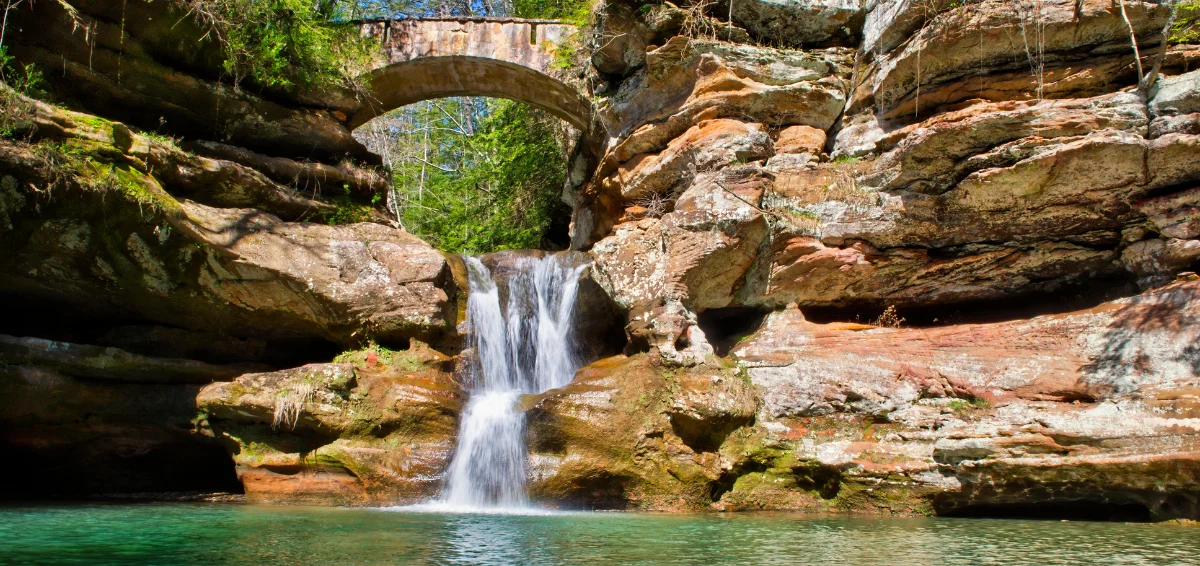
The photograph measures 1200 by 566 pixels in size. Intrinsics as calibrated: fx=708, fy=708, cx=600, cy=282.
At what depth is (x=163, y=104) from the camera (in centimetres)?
925

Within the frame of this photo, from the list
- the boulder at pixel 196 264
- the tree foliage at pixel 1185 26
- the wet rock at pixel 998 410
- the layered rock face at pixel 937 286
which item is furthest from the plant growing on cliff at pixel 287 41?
the tree foliage at pixel 1185 26

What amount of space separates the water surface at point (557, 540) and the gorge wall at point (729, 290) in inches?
42.6

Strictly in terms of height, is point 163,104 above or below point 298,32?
below

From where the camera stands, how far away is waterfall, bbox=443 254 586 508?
710 centimetres

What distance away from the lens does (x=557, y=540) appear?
13.9 feet

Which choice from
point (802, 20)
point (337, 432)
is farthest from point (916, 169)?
point (337, 432)

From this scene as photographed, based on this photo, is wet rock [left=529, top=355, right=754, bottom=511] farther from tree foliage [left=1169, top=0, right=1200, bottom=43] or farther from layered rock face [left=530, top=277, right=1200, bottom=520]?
tree foliage [left=1169, top=0, right=1200, bottom=43]

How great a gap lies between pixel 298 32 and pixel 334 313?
4.18 metres

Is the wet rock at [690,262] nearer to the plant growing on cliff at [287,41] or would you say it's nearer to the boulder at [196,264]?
the boulder at [196,264]

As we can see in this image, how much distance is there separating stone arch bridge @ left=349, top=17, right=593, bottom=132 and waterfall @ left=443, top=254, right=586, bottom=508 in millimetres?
3160

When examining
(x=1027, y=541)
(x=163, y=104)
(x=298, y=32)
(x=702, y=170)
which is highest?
(x=298, y=32)

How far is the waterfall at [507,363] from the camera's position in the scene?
280 inches

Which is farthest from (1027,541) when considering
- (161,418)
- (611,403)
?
(161,418)

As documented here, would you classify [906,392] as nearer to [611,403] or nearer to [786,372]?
[786,372]
